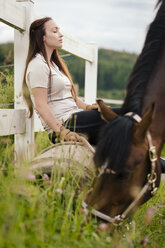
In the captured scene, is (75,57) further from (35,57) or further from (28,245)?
(28,245)

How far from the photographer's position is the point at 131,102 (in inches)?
75.1

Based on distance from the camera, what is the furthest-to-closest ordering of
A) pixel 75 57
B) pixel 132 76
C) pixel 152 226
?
pixel 75 57, pixel 152 226, pixel 132 76

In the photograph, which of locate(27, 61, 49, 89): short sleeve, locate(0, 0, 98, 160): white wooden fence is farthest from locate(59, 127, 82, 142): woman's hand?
locate(27, 61, 49, 89): short sleeve

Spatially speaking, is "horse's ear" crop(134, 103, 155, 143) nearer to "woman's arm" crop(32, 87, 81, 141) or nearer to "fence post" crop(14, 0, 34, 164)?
"woman's arm" crop(32, 87, 81, 141)

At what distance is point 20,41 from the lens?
2.71 meters

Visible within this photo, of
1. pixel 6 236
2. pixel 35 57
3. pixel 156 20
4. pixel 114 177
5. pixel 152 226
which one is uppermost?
pixel 156 20

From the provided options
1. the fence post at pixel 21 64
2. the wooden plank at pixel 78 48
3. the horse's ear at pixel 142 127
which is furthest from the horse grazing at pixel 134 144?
the wooden plank at pixel 78 48

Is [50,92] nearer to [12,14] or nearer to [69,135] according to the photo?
[69,135]

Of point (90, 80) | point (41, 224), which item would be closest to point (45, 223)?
point (41, 224)

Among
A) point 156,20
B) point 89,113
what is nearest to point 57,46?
point 89,113

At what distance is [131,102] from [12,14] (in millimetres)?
1321

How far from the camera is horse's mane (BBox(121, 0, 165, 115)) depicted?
6.27ft

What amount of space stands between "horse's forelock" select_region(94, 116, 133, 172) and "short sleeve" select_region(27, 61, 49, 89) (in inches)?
36.3

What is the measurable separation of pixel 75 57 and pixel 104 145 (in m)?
2.71
